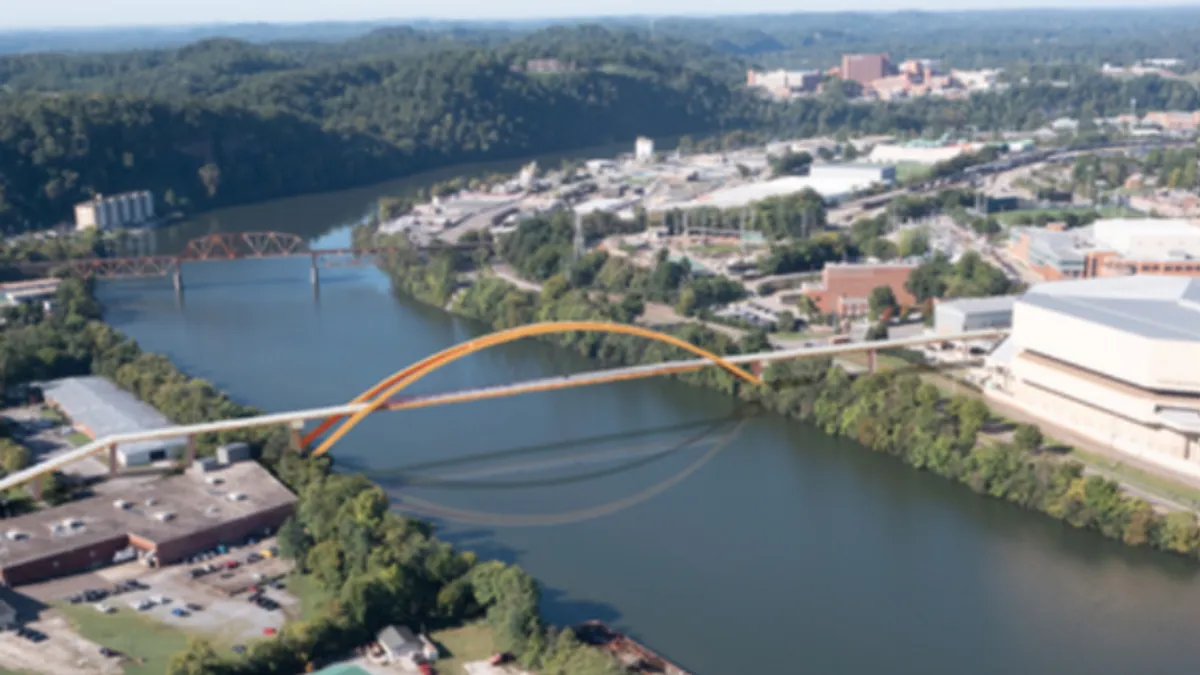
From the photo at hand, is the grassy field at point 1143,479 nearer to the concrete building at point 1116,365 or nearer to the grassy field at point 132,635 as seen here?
the concrete building at point 1116,365

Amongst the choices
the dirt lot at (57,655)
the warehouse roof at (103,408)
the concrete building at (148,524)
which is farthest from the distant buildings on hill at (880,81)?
the dirt lot at (57,655)

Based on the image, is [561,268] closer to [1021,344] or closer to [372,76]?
[1021,344]

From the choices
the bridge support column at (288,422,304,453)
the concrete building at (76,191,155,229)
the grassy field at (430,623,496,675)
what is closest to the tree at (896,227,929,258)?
the bridge support column at (288,422,304,453)

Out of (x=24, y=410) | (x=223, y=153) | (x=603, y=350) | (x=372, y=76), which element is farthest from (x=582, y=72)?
(x=24, y=410)

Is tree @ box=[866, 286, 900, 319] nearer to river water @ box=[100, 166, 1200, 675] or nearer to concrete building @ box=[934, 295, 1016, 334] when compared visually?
concrete building @ box=[934, 295, 1016, 334]

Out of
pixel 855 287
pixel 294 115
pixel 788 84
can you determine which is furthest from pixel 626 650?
pixel 788 84

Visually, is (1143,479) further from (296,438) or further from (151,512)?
(151,512)

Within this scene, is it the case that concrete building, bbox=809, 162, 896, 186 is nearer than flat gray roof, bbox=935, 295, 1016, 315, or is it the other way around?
flat gray roof, bbox=935, 295, 1016, 315
